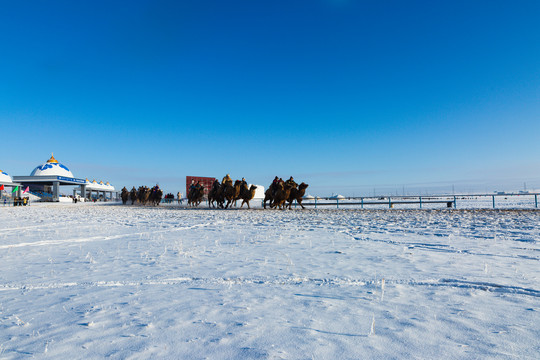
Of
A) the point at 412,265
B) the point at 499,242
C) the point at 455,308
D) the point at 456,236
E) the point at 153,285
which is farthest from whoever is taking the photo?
the point at 456,236

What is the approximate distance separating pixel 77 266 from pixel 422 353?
4363 millimetres

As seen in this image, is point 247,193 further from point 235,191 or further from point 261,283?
point 261,283

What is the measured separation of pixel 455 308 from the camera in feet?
8.65

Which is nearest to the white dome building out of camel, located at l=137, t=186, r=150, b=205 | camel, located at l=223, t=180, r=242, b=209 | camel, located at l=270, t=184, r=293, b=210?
camel, located at l=137, t=186, r=150, b=205

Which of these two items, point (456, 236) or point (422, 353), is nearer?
point (422, 353)

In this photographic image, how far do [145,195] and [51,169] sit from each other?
32.7 meters

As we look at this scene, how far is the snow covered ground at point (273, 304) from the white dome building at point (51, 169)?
66.9m

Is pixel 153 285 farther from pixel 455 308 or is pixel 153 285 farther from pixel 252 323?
pixel 455 308

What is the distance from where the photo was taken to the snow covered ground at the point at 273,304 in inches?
78.6

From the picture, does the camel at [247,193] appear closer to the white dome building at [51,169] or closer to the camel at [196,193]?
the camel at [196,193]

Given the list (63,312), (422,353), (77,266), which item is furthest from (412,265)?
(77,266)

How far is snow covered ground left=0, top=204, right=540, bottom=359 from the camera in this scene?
2.00 m

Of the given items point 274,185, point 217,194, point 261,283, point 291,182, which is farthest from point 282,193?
point 261,283

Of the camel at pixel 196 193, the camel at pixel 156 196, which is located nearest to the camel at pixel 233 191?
the camel at pixel 196 193
